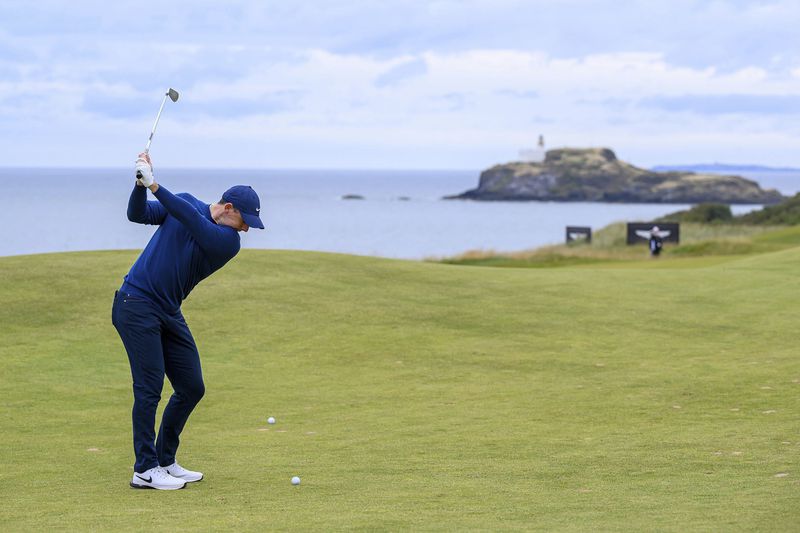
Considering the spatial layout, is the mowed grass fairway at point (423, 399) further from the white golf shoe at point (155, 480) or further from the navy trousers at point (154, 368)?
the navy trousers at point (154, 368)

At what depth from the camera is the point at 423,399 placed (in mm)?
14453

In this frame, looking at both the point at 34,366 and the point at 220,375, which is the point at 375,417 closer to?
the point at 220,375

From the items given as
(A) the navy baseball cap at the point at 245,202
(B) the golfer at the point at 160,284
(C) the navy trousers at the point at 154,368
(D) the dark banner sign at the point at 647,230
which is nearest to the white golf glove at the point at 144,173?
(B) the golfer at the point at 160,284

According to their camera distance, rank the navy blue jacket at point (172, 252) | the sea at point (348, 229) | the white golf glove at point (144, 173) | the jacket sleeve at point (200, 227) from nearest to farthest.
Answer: the white golf glove at point (144, 173) < the jacket sleeve at point (200, 227) < the navy blue jacket at point (172, 252) < the sea at point (348, 229)

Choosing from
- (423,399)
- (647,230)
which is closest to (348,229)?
(647,230)

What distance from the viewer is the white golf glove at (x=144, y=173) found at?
796 centimetres

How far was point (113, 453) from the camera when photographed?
10523 millimetres

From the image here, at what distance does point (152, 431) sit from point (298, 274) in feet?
49.1

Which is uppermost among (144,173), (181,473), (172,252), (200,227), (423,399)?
(144,173)

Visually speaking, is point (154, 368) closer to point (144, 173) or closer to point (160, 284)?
point (160, 284)

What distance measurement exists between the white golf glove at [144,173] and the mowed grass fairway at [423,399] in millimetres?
2337

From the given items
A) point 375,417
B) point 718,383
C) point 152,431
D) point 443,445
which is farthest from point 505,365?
point 152,431

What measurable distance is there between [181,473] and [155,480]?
14.0 inches

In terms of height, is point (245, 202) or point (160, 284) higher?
point (245, 202)
